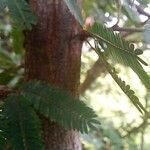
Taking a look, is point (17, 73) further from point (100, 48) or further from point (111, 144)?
point (111, 144)

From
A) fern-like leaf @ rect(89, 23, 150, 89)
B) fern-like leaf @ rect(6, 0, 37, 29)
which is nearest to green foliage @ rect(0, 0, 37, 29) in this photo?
fern-like leaf @ rect(6, 0, 37, 29)

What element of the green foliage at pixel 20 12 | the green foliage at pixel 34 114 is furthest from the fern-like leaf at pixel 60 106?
the green foliage at pixel 20 12

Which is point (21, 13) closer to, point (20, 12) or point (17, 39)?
point (20, 12)

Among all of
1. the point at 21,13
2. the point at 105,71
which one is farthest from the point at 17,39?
the point at 21,13

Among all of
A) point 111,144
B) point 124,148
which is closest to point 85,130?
point 111,144

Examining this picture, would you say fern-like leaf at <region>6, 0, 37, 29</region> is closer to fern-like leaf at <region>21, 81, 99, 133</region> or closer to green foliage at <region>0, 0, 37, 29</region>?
green foliage at <region>0, 0, 37, 29</region>
